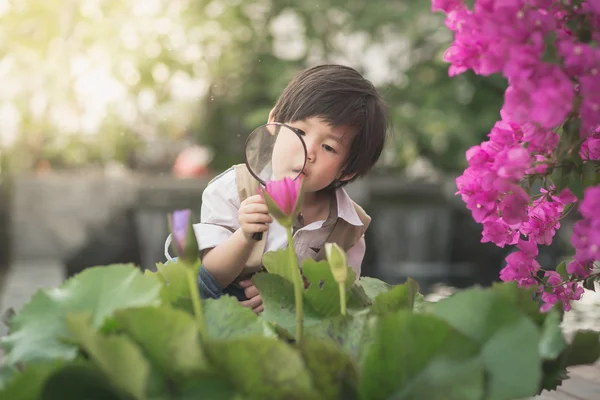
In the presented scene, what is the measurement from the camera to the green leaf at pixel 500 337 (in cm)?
53

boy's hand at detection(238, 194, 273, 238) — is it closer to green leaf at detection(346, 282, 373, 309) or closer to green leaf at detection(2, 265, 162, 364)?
green leaf at detection(346, 282, 373, 309)

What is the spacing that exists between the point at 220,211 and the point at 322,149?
0.28 metres

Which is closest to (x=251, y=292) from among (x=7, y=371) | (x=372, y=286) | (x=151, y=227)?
(x=372, y=286)

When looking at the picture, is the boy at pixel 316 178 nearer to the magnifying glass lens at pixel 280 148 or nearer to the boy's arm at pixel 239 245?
the boy's arm at pixel 239 245

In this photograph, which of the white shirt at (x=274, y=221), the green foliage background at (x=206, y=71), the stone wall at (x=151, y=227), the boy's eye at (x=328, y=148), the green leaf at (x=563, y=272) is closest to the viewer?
the green leaf at (x=563, y=272)

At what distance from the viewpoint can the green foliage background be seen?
652 centimetres

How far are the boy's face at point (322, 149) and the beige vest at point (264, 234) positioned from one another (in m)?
0.16

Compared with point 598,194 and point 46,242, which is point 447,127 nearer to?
point 46,242

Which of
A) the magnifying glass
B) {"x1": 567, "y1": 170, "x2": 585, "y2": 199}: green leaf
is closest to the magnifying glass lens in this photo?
the magnifying glass

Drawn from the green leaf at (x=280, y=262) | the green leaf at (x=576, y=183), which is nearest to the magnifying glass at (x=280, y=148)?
the green leaf at (x=280, y=262)

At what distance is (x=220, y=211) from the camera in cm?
147

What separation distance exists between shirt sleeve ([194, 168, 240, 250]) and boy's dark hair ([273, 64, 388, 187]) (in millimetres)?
170

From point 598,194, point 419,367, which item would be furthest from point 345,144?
point 419,367

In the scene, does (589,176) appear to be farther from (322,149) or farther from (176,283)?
(322,149)
